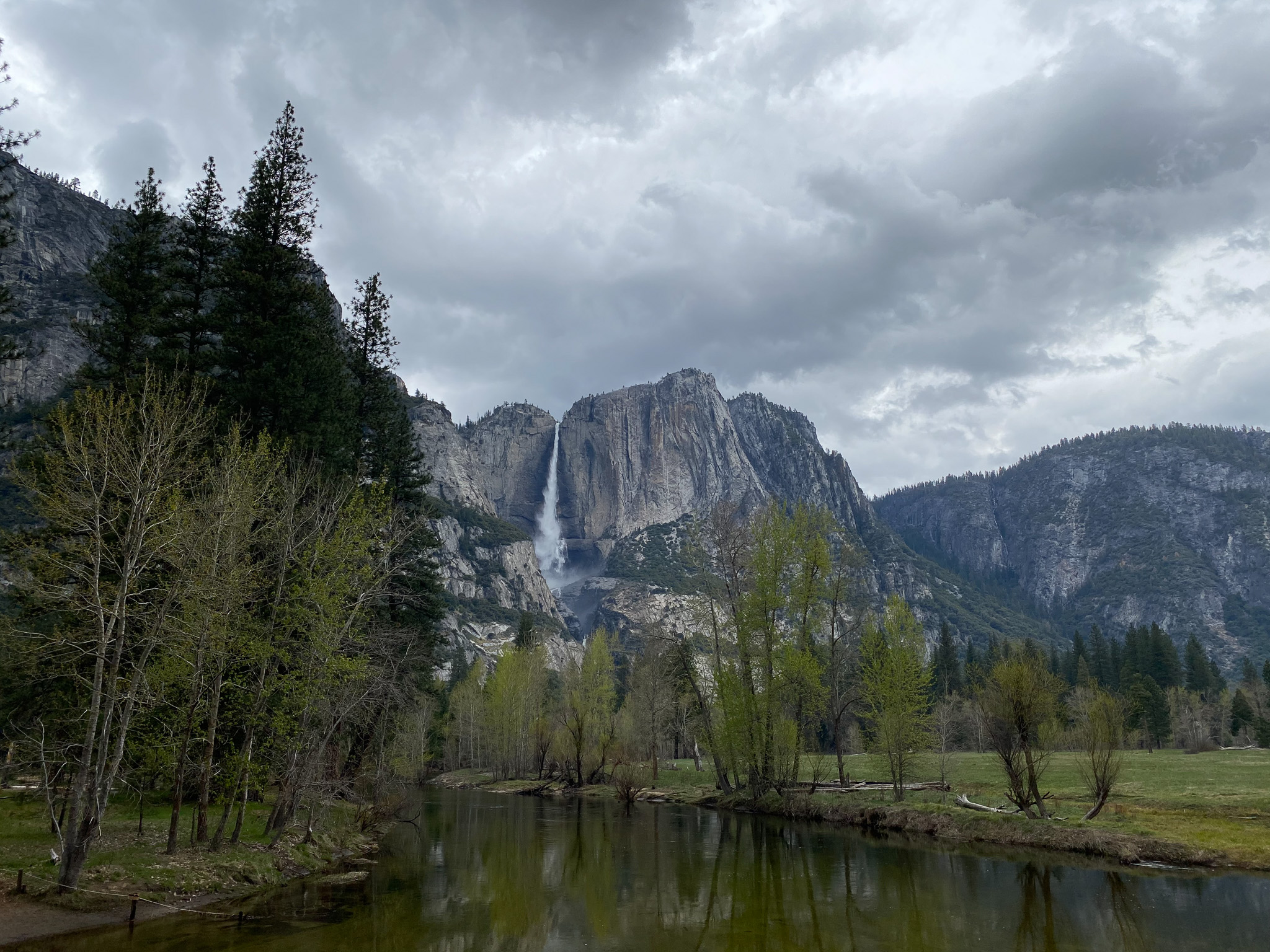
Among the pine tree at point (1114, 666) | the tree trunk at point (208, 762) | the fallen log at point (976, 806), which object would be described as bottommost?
the fallen log at point (976, 806)

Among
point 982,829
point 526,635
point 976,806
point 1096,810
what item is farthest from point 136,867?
point 526,635

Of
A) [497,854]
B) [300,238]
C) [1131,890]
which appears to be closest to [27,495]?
→ [300,238]

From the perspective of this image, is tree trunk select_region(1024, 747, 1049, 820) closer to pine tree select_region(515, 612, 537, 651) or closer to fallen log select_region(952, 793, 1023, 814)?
fallen log select_region(952, 793, 1023, 814)

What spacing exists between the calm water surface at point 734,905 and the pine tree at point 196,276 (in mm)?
20888

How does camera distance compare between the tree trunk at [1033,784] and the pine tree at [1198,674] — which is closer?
the tree trunk at [1033,784]

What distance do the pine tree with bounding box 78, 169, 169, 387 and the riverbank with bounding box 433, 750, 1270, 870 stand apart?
36.6 m

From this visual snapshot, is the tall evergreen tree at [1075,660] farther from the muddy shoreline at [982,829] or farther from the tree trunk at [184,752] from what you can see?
the tree trunk at [184,752]

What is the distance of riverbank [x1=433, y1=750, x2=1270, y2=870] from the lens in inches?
918

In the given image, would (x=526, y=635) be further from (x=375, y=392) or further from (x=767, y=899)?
(x=767, y=899)

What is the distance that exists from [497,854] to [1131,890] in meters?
20.3

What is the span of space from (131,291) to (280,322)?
211 inches

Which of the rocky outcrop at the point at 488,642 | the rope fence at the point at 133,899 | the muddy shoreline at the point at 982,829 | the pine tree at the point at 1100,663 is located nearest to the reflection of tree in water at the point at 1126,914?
the muddy shoreline at the point at 982,829

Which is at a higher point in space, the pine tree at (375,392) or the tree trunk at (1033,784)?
the pine tree at (375,392)

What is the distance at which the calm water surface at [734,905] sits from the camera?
1426cm
